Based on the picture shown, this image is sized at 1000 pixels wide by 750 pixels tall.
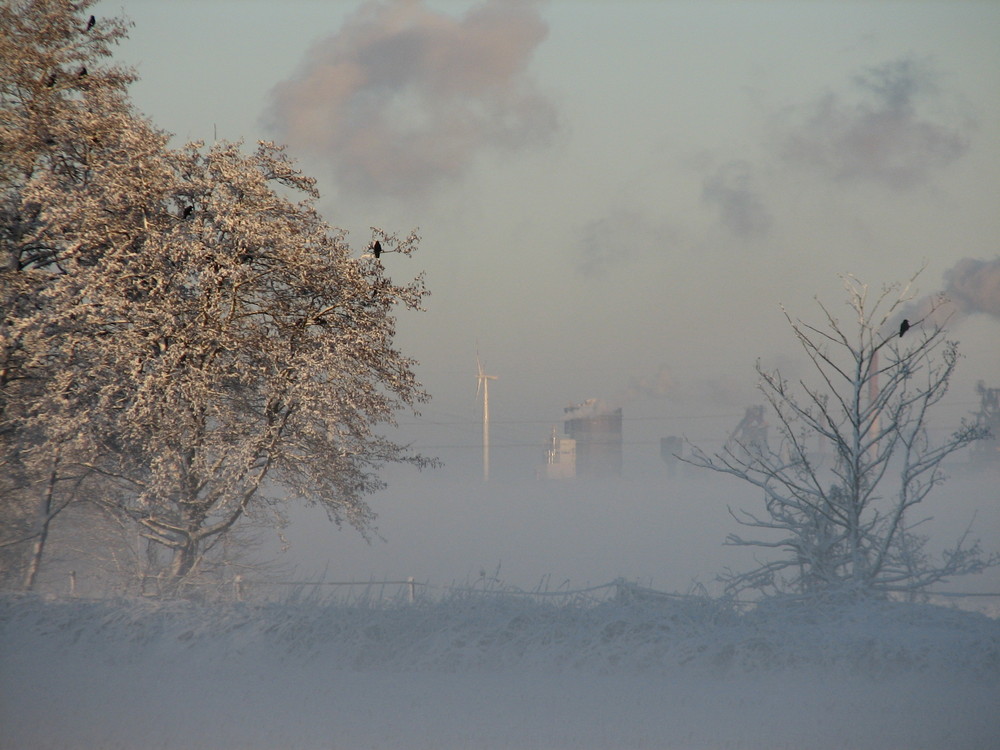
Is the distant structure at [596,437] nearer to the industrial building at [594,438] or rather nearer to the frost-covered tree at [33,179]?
the industrial building at [594,438]

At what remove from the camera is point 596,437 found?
190625mm

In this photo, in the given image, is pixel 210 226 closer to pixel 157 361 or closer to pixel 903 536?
pixel 157 361

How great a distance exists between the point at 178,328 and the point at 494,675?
32.6 feet

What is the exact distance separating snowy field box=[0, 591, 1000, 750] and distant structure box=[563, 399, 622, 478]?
173709 millimetres

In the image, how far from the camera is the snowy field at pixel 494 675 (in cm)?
995

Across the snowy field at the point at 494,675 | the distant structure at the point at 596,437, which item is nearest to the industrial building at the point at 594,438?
the distant structure at the point at 596,437

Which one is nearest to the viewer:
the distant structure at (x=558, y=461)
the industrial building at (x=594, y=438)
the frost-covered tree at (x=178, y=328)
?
the frost-covered tree at (x=178, y=328)

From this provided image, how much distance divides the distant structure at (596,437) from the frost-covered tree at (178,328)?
554 ft

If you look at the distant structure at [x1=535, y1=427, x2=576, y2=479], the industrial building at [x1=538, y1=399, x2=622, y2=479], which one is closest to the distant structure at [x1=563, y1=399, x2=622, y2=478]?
the industrial building at [x1=538, y1=399, x2=622, y2=479]

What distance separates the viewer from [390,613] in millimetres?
13375

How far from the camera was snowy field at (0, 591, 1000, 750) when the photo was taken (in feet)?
32.7

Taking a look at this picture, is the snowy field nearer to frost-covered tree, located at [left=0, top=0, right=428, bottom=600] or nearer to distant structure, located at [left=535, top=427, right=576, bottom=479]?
frost-covered tree, located at [left=0, top=0, right=428, bottom=600]

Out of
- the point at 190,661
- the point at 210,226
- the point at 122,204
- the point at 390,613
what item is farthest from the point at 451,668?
the point at 122,204

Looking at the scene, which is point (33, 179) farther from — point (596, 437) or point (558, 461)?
point (596, 437)
